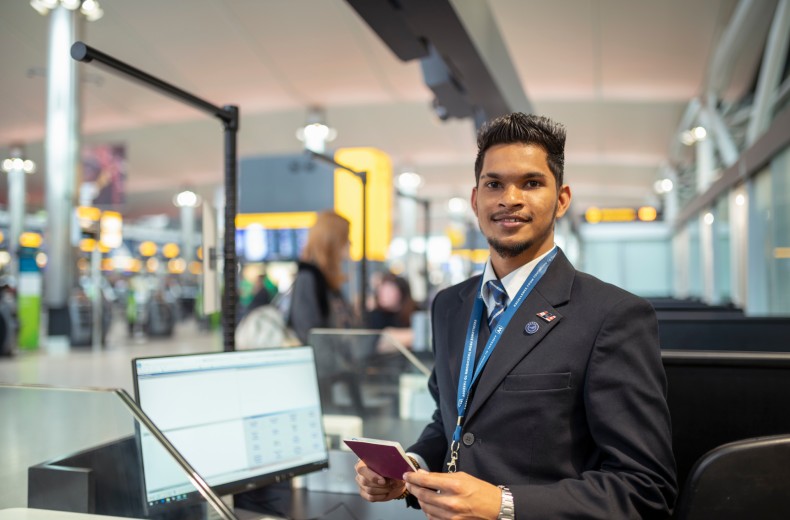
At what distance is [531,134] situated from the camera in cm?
134

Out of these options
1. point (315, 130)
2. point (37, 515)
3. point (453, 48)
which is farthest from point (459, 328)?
point (315, 130)

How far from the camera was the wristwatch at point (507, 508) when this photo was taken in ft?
3.75

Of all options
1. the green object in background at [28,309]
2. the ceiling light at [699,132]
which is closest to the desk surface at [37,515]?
the green object in background at [28,309]

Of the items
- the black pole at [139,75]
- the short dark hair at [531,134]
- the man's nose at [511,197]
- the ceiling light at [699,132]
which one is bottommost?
the man's nose at [511,197]

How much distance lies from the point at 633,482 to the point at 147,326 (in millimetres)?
14980

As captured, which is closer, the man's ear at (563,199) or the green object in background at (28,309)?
the man's ear at (563,199)

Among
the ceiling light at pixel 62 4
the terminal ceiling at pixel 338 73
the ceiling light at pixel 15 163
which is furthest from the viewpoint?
the terminal ceiling at pixel 338 73

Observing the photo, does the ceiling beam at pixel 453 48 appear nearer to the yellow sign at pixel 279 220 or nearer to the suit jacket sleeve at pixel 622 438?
the suit jacket sleeve at pixel 622 438

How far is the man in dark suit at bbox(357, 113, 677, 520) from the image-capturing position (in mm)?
1158

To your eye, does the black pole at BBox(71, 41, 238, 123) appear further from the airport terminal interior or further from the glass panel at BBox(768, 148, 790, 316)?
the glass panel at BBox(768, 148, 790, 316)

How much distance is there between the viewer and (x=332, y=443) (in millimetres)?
2453

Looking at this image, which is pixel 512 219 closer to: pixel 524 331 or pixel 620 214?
pixel 524 331

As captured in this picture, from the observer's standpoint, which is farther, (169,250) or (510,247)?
(169,250)

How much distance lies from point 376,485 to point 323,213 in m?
2.60
